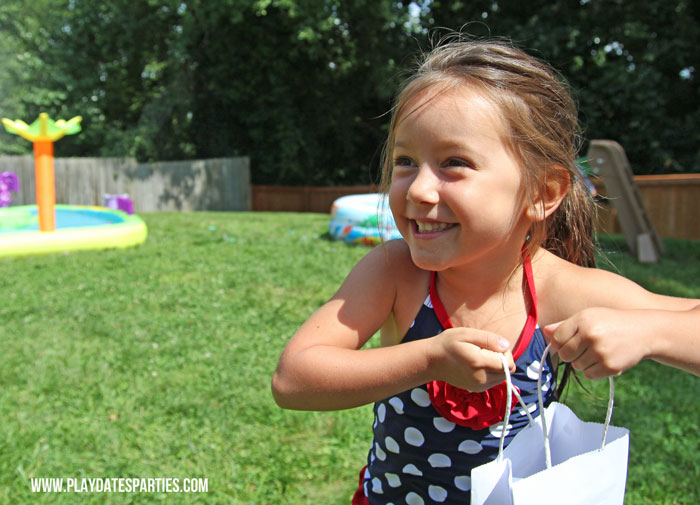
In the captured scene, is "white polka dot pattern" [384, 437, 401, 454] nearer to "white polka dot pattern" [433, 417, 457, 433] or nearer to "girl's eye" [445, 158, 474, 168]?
"white polka dot pattern" [433, 417, 457, 433]

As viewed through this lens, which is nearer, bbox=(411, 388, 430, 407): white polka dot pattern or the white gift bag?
the white gift bag

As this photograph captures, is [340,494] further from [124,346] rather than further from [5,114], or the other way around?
[5,114]

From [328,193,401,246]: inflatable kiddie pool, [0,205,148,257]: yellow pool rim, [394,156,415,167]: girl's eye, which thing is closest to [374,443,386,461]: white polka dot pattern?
[394,156,415,167]: girl's eye

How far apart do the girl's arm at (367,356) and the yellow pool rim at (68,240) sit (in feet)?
23.4

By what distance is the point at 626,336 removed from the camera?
1095 millimetres

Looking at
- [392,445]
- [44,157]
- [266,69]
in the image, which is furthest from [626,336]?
[266,69]

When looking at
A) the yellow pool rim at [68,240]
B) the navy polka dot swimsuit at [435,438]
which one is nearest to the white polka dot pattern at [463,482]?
the navy polka dot swimsuit at [435,438]

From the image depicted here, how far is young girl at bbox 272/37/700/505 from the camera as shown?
3.69 feet

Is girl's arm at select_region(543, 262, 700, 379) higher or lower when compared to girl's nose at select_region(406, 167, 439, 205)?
A: lower

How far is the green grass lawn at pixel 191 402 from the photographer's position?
2.58 meters

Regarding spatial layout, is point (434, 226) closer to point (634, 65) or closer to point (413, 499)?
point (413, 499)

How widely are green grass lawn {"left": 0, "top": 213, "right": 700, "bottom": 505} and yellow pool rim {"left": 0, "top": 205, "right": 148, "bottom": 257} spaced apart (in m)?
1.86

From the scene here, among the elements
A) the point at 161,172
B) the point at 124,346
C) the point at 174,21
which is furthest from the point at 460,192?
the point at 174,21

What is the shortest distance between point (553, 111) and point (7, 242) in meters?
7.47
